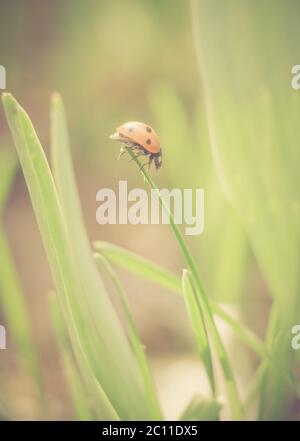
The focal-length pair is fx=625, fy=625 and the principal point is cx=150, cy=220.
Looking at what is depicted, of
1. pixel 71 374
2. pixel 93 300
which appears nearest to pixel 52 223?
pixel 93 300

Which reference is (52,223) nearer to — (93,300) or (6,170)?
(93,300)

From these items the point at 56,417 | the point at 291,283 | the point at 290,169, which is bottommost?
the point at 56,417

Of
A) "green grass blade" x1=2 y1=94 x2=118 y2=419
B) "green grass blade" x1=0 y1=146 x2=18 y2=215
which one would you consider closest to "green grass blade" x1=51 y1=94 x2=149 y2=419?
"green grass blade" x1=2 y1=94 x2=118 y2=419

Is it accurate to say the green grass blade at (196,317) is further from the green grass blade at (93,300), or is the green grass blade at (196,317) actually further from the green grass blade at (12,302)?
the green grass blade at (12,302)
